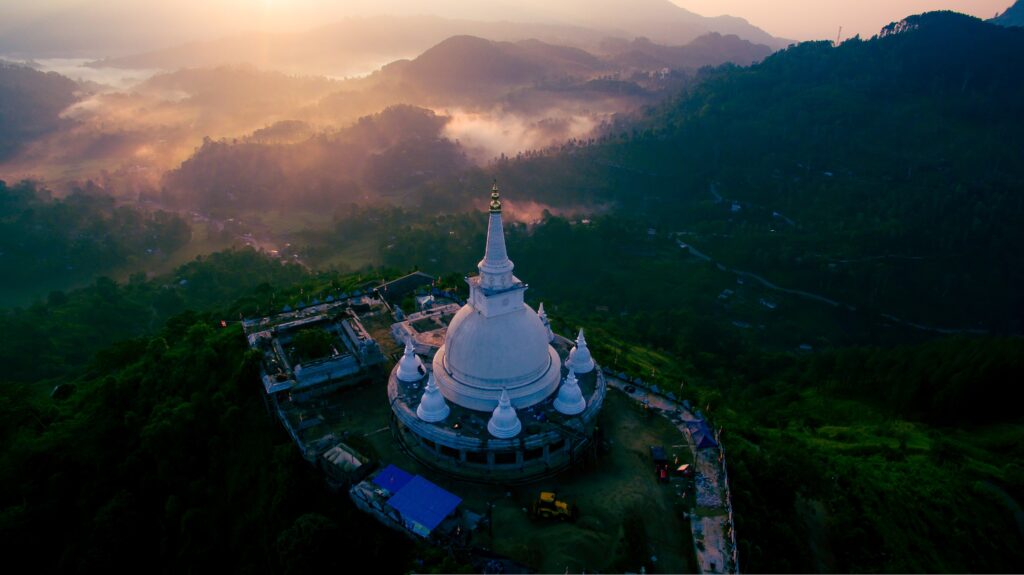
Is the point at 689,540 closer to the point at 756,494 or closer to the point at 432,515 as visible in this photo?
the point at 756,494

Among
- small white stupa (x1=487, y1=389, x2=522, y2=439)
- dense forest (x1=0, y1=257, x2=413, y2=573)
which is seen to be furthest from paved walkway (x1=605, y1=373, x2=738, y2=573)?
dense forest (x1=0, y1=257, x2=413, y2=573)

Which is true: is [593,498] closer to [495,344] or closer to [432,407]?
[495,344]

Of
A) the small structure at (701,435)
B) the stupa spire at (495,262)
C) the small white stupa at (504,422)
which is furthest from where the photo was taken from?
the small structure at (701,435)

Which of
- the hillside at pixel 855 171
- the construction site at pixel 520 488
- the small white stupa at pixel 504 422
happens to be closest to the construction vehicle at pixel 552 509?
the construction site at pixel 520 488

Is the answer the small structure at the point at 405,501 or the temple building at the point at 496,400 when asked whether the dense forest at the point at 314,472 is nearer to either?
the small structure at the point at 405,501

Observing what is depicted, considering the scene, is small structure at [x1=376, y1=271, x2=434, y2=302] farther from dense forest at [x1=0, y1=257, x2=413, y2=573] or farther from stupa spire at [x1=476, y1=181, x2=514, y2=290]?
stupa spire at [x1=476, y1=181, x2=514, y2=290]
